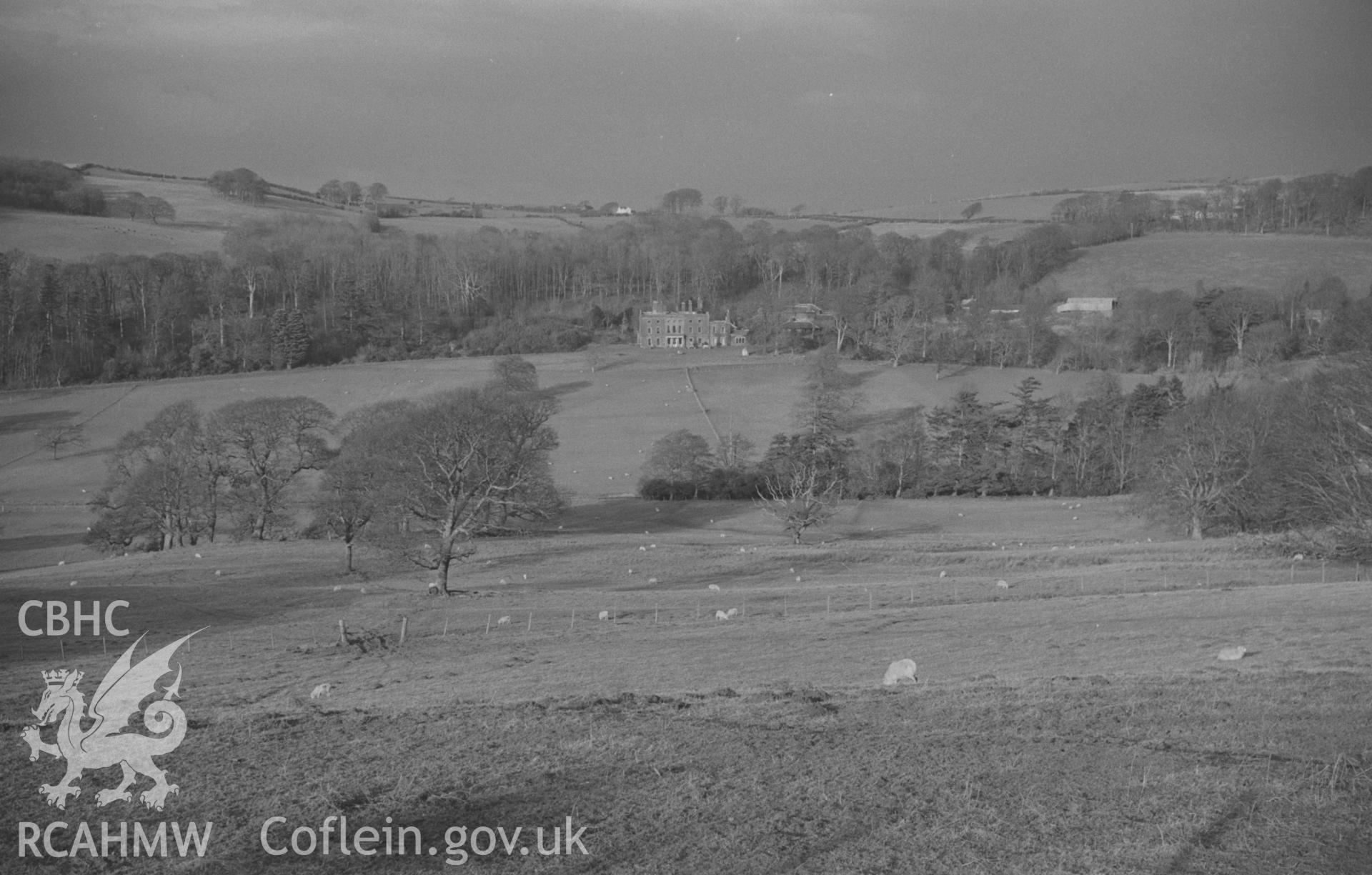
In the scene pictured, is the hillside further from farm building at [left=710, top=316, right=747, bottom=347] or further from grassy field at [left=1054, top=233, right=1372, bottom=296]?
grassy field at [left=1054, top=233, right=1372, bottom=296]

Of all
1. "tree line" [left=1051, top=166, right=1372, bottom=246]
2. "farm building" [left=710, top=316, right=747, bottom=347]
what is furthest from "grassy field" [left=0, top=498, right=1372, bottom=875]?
"tree line" [left=1051, top=166, right=1372, bottom=246]

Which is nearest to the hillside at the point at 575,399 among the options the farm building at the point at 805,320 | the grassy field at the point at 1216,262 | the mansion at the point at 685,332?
the mansion at the point at 685,332

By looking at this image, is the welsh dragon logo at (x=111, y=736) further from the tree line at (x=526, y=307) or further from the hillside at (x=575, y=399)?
the tree line at (x=526, y=307)

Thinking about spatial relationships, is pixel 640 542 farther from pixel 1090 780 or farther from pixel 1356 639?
pixel 1090 780

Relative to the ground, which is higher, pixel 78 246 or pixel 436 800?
pixel 78 246

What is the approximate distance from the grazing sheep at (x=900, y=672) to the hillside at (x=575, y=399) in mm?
66013

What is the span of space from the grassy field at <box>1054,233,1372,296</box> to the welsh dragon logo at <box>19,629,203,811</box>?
157402mm

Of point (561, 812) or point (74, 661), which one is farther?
point (74, 661)

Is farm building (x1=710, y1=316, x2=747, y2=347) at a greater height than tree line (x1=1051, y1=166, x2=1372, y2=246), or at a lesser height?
lesser

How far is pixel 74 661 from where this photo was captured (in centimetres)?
2756

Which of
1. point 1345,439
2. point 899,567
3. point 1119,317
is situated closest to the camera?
point 1345,439

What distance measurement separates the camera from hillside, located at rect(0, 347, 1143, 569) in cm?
9106

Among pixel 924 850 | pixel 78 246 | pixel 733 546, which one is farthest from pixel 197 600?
pixel 78 246

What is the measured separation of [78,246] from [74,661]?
469ft
